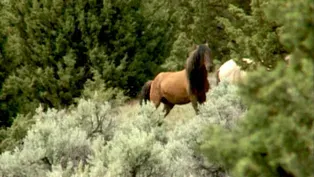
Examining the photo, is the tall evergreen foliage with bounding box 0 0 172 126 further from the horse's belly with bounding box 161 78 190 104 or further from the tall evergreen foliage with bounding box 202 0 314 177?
the tall evergreen foliage with bounding box 202 0 314 177

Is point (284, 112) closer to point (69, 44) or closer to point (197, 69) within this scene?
point (197, 69)

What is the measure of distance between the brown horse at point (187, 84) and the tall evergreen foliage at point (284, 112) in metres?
9.50

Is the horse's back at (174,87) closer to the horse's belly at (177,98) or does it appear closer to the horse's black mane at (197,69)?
the horse's belly at (177,98)

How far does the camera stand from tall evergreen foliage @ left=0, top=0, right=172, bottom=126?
18750 mm

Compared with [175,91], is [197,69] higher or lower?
higher

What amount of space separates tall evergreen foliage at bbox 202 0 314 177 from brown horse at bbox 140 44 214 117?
9503 mm

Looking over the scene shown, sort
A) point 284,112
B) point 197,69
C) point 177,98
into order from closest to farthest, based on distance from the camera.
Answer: point 284,112 < point 197,69 < point 177,98

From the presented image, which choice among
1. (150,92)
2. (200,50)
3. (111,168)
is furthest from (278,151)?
(150,92)

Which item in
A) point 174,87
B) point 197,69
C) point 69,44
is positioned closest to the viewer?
point 197,69

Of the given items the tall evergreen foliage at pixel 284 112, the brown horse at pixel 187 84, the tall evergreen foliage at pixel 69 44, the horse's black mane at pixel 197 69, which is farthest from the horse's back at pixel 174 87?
the tall evergreen foliage at pixel 284 112

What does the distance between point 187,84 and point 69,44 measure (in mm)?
6286

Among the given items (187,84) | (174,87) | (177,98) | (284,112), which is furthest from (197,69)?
(284,112)

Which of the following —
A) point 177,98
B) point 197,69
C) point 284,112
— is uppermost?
point 284,112

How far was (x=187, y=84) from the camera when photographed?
1377 centimetres
